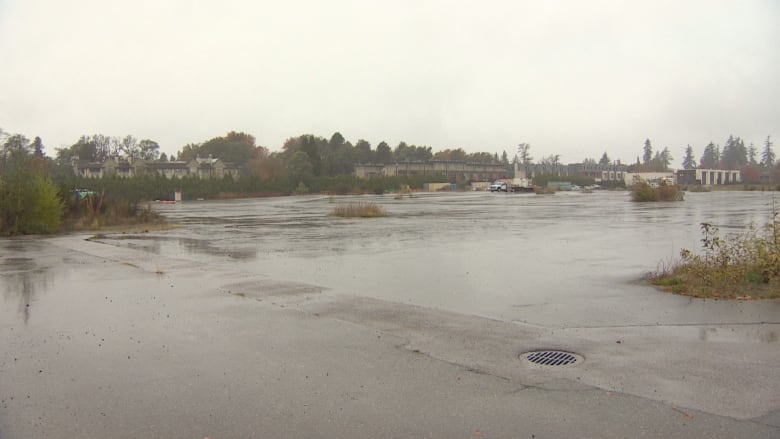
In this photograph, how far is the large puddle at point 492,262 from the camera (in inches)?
341

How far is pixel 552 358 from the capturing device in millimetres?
6363

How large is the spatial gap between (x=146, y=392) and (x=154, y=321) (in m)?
2.96

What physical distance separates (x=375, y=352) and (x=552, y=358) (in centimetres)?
190

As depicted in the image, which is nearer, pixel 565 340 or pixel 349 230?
pixel 565 340

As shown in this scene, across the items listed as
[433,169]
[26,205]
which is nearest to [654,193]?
[26,205]

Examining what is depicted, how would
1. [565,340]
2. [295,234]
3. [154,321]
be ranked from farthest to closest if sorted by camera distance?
[295,234], [154,321], [565,340]

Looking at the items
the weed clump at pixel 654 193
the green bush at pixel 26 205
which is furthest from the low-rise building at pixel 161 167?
the green bush at pixel 26 205

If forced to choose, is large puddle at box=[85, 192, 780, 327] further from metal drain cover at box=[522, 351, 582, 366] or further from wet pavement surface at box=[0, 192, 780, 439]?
metal drain cover at box=[522, 351, 582, 366]

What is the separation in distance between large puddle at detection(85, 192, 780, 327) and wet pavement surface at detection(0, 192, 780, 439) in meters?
0.09

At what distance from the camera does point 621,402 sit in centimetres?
505

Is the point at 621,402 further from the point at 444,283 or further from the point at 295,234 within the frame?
the point at 295,234

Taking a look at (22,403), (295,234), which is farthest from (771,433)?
(295,234)

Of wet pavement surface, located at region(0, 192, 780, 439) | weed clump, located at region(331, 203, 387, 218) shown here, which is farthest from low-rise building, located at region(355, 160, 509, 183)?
wet pavement surface, located at region(0, 192, 780, 439)

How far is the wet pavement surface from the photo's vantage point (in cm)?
473
